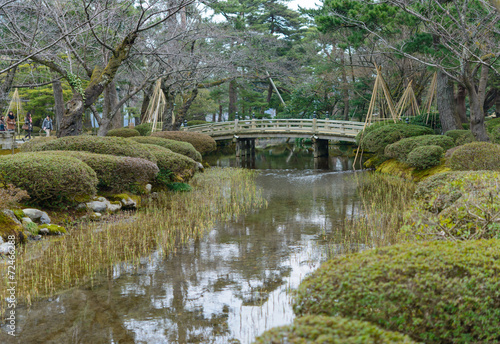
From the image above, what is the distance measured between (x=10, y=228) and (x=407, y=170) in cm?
1219

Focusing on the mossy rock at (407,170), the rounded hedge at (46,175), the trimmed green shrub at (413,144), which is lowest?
the mossy rock at (407,170)

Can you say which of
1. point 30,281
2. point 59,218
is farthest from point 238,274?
point 59,218

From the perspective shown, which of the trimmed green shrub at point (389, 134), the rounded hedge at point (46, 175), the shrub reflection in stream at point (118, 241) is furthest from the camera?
the trimmed green shrub at point (389, 134)

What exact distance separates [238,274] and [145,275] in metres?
1.13

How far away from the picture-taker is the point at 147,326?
379cm

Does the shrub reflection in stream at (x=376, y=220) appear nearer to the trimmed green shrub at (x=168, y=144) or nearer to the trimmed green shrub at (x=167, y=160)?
the trimmed green shrub at (x=167, y=160)

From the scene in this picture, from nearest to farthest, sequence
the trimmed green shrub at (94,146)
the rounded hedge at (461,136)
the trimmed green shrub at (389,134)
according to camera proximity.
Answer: the trimmed green shrub at (94,146) < the rounded hedge at (461,136) < the trimmed green shrub at (389,134)

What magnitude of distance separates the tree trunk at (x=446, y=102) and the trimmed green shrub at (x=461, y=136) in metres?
1.43

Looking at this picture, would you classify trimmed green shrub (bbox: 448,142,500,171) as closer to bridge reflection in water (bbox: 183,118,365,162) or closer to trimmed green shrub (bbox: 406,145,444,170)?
trimmed green shrub (bbox: 406,145,444,170)

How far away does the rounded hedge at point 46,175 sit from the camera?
23.0 ft

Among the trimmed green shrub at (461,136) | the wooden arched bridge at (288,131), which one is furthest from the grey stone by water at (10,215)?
the wooden arched bridge at (288,131)

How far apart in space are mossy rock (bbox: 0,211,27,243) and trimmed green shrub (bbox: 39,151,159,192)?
8.11 feet

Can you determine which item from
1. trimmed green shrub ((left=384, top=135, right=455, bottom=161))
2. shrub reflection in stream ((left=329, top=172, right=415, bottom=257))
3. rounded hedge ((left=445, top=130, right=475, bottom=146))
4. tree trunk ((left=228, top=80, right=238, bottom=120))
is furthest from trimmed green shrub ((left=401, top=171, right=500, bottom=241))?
tree trunk ((left=228, top=80, right=238, bottom=120))

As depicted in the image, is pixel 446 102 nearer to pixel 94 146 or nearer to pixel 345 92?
pixel 345 92
